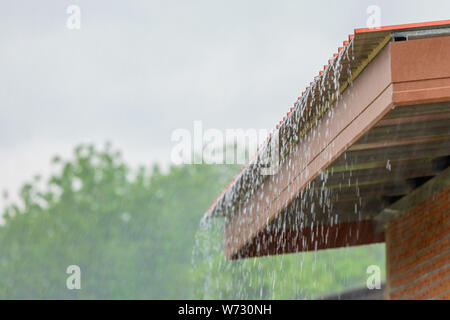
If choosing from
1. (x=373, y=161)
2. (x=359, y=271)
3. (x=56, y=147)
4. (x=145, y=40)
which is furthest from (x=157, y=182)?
(x=373, y=161)

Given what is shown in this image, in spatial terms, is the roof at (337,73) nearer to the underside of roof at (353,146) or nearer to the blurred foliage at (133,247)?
the underside of roof at (353,146)

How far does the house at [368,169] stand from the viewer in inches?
146

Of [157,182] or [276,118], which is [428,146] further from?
[276,118]

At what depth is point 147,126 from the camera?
5875 cm

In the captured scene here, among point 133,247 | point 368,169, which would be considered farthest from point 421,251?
point 133,247

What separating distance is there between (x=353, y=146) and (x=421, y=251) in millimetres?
2164

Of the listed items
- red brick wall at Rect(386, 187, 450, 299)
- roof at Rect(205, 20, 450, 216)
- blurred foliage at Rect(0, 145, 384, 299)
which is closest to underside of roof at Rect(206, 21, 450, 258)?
roof at Rect(205, 20, 450, 216)

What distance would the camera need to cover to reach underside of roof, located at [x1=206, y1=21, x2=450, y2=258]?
12.1 ft

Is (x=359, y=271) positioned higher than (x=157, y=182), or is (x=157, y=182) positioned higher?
(x=157, y=182)

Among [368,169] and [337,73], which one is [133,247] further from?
[337,73]

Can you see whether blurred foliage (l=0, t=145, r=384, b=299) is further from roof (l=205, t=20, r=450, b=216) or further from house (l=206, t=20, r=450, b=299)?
roof (l=205, t=20, r=450, b=216)

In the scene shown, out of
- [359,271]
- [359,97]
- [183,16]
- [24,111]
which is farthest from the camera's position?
[183,16]
